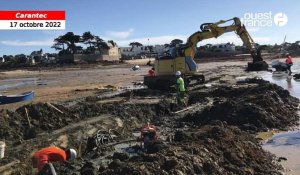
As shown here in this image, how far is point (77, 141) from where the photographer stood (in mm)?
12289

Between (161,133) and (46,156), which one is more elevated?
(46,156)

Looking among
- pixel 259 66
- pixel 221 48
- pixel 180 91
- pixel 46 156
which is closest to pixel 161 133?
pixel 180 91

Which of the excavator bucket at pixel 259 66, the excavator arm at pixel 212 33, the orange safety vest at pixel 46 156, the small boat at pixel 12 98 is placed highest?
the excavator arm at pixel 212 33

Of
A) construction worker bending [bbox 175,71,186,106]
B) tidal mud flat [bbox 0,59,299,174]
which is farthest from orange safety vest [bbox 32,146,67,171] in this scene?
construction worker bending [bbox 175,71,186,106]

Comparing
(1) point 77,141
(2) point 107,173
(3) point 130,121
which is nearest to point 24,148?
(1) point 77,141

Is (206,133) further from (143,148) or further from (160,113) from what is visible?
(160,113)

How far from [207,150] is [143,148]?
64.6 inches

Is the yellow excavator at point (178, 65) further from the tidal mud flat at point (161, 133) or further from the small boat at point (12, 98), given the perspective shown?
the small boat at point (12, 98)

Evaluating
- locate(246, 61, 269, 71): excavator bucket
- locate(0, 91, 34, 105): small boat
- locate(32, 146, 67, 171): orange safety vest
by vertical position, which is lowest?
locate(0, 91, 34, 105): small boat

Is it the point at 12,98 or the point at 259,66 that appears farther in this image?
the point at 259,66

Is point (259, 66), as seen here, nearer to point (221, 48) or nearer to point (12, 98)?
point (12, 98)

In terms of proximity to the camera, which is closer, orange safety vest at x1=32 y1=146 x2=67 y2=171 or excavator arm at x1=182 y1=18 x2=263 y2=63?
orange safety vest at x1=32 y1=146 x2=67 y2=171

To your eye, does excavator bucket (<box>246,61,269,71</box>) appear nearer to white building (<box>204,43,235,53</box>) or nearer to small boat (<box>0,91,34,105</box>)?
small boat (<box>0,91,34,105</box>)

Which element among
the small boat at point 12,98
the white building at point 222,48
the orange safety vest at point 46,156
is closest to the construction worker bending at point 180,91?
the small boat at point 12,98
